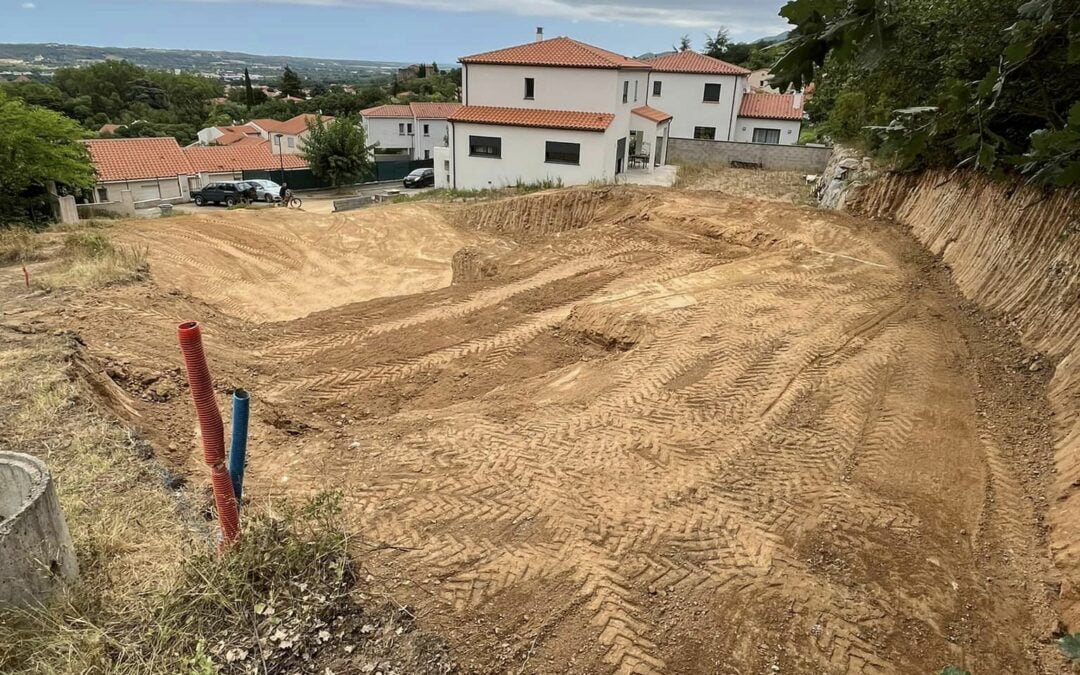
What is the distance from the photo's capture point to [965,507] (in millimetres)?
6020

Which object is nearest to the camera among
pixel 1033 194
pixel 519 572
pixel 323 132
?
pixel 519 572

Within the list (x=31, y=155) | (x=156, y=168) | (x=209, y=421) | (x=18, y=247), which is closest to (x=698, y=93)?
(x=31, y=155)

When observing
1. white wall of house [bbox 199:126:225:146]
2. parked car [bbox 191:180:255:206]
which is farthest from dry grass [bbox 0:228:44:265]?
white wall of house [bbox 199:126:225:146]

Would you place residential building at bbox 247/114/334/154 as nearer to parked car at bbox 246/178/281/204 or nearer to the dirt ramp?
parked car at bbox 246/178/281/204

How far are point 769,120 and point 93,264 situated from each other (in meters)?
33.5

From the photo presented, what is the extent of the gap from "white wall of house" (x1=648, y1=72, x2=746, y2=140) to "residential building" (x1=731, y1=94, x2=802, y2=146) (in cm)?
113

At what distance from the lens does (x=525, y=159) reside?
25125 mm

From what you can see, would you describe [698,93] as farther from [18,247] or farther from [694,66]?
[18,247]

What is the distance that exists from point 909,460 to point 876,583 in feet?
7.49

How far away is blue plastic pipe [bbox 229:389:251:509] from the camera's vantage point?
13.3 feet

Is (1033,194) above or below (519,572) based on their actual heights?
above

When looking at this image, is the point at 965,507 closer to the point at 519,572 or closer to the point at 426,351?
the point at 519,572

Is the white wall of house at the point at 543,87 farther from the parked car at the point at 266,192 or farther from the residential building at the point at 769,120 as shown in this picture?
the residential building at the point at 769,120

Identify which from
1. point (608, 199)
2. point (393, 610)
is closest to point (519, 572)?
point (393, 610)
